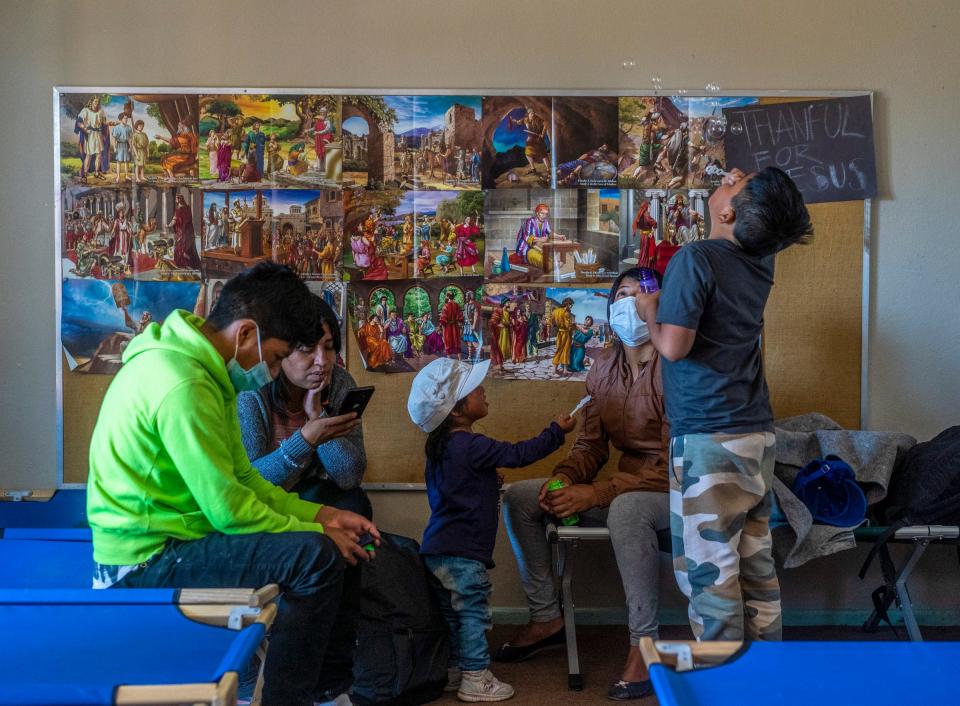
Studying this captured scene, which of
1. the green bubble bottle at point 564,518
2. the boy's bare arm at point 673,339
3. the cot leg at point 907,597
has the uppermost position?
the boy's bare arm at point 673,339

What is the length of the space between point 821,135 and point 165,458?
9.36ft

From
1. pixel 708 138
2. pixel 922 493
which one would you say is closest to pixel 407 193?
pixel 708 138

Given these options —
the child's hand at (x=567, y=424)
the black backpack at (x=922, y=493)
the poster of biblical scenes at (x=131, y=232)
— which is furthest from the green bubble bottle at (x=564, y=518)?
the poster of biblical scenes at (x=131, y=232)

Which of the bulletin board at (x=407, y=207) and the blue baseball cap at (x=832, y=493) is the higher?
the bulletin board at (x=407, y=207)

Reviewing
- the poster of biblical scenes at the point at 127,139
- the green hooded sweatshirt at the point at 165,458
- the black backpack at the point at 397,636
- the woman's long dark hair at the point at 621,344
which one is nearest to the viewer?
the green hooded sweatshirt at the point at 165,458

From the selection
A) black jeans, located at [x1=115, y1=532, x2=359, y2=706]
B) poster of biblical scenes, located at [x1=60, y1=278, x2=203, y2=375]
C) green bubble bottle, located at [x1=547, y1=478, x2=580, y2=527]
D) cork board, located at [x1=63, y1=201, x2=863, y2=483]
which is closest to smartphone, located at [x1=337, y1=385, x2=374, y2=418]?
cork board, located at [x1=63, y1=201, x2=863, y2=483]

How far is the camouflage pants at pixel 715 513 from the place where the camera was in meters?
2.55

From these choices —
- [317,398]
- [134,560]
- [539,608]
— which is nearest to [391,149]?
[317,398]

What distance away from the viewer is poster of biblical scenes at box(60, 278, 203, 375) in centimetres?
378

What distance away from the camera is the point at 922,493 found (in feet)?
10.7

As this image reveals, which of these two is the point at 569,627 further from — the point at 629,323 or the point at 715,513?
the point at 629,323

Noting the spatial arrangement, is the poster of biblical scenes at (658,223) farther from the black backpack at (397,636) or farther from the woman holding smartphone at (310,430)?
the black backpack at (397,636)

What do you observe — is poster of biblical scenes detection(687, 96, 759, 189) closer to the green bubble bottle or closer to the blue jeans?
the green bubble bottle

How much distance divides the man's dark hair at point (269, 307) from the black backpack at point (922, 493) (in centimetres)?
209
